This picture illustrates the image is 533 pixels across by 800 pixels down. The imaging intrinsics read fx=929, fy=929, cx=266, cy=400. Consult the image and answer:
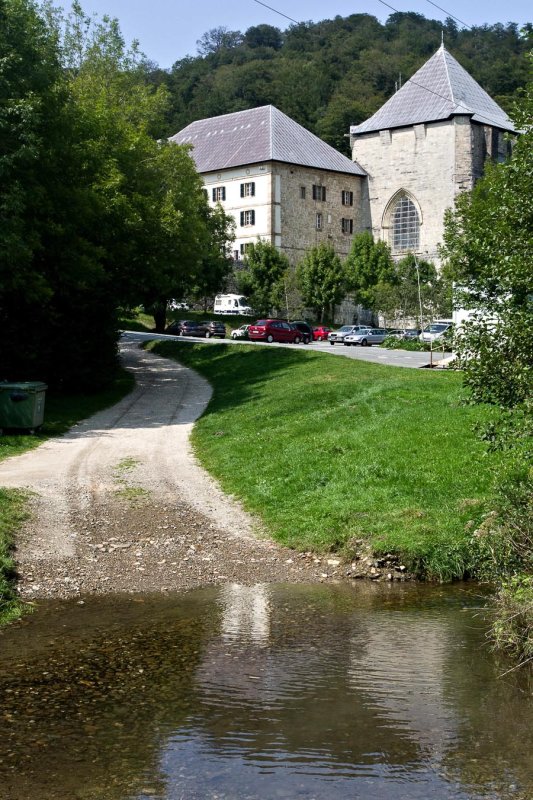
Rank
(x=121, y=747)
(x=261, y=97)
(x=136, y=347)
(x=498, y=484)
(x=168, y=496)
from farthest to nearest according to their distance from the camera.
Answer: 1. (x=261, y=97)
2. (x=136, y=347)
3. (x=168, y=496)
4. (x=498, y=484)
5. (x=121, y=747)

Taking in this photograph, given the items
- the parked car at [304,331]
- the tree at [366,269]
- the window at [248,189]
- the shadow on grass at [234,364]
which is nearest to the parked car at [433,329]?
the parked car at [304,331]

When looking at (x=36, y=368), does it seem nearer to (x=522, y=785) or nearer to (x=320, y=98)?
Result: (x=522, y=785)

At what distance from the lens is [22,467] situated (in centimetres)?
1939

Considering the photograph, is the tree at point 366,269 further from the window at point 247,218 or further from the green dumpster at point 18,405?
the green dumpster at point 18,405

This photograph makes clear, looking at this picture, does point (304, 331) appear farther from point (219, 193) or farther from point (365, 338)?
Answer: point (219, 193)

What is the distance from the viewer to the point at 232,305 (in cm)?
7656

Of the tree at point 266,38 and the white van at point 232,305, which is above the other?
the tree at point 266,38

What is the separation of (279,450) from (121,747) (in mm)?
13225

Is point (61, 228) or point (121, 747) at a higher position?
point (61, 228)

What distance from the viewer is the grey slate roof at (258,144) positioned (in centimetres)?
8412

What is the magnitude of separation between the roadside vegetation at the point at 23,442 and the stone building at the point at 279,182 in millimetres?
47531

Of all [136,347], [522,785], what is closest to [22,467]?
[522,785]

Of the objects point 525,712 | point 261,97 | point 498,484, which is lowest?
point 525,712

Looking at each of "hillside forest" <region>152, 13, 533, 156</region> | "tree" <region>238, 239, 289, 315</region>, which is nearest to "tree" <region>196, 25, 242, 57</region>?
"hillside forest" <region>152, 13, 533, 156</region>
